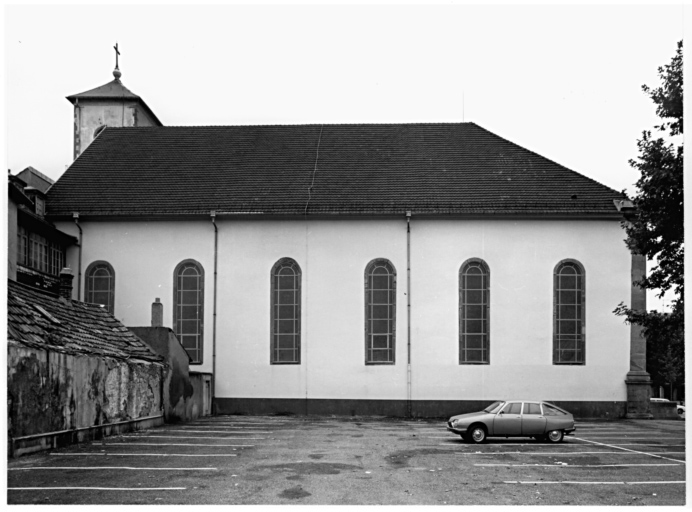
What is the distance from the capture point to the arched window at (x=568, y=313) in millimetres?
32844

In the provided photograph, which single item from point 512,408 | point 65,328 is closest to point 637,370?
point 512,408

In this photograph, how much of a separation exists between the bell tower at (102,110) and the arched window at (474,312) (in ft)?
65.8

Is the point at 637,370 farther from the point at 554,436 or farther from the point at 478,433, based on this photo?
the point at 478,433

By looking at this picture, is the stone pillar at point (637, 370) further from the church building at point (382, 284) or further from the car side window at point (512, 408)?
the car side window at point (512, 408)

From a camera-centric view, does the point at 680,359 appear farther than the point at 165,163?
No

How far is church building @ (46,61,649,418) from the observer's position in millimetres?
32812

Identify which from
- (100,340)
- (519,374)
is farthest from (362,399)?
(100,340)

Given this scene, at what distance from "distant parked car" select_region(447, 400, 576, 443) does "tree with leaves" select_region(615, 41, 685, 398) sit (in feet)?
10.9

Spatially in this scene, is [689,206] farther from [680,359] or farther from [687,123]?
[680,359]

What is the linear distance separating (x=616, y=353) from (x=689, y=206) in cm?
2493

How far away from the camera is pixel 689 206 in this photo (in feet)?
30.2

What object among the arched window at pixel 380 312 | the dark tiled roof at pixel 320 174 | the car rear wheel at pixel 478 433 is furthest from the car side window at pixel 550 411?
the dark tiled roof at pixel 320 174

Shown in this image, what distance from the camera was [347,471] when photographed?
1434 cm

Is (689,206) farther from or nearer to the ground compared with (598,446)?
farther from the ground
